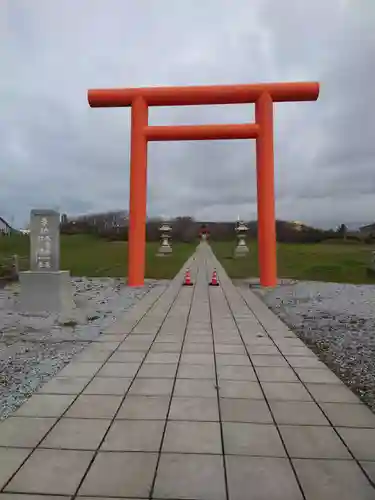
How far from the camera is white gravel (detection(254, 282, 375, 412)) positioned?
4629 mm

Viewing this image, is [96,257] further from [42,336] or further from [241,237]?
[42,336]

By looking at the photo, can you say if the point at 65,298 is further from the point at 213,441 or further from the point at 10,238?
the point at 10,238

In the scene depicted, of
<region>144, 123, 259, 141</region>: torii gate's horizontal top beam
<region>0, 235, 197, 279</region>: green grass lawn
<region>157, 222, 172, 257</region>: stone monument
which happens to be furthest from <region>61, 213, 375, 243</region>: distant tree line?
<region>144, 123, 259, 141</region>: torii gate's horizontal top beam

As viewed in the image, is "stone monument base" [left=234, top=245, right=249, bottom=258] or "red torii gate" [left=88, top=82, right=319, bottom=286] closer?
"red torii gate" [left=88, top=82, right=319, bottom=286]

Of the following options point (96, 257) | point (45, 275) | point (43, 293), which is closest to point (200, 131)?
point (45, 275)

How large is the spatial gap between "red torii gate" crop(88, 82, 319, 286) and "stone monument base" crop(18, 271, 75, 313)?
3893 millimetres

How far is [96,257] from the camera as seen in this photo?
2689cm

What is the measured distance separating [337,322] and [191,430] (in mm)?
5101

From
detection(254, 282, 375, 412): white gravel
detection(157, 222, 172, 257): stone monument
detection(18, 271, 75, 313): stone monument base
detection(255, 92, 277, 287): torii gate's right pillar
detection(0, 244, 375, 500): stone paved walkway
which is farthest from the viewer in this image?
detection(157, 222, 172, 257): stone monument

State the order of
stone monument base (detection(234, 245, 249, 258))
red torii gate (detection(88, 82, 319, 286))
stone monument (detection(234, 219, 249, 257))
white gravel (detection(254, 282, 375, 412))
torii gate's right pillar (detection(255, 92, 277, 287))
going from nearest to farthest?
white gravel (detection(254, 282, 375, 412))
red torii gate (detection(88, 82, 319, 286))
torii gate's right pillar (detection(255, 92, 277, 287))
stone monument (detection(234, 219, 249, 257))
stone monument base (detection(234, 245, 249, 258))

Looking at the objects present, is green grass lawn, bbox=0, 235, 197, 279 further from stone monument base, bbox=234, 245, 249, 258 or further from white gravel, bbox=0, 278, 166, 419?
white gravel, bbox=0, 278, 166, 419

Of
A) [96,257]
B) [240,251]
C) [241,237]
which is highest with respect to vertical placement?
[241,237]

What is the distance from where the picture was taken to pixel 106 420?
3.26 meters

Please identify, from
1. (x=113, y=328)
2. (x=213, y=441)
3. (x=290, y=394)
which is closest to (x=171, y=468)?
(x=213, y=441)
